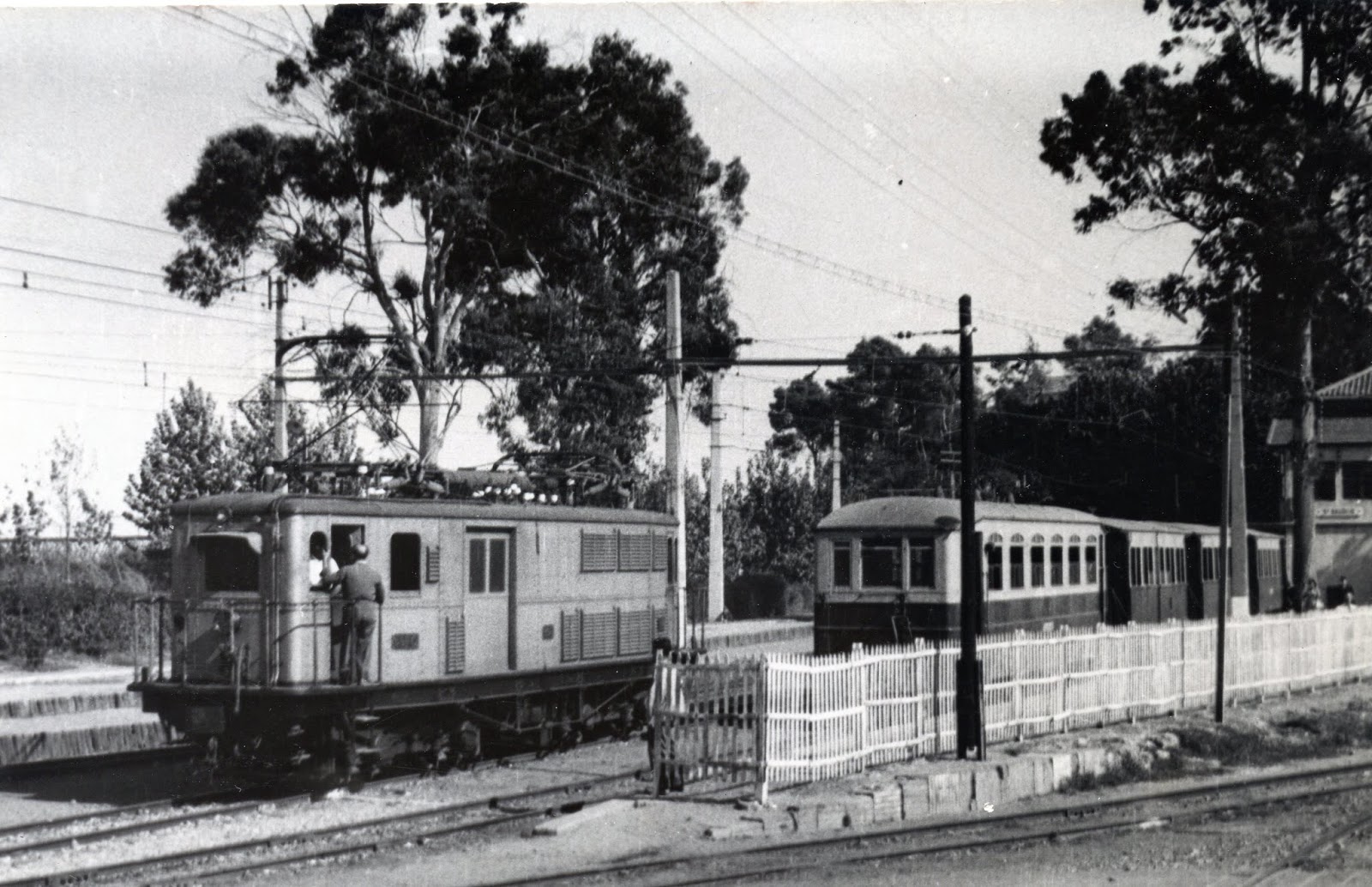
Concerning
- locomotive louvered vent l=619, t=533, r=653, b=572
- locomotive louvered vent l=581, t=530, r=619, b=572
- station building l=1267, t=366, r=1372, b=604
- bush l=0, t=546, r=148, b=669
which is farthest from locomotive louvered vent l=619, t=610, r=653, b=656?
station building l=1267, t=366, r=1372, b=604

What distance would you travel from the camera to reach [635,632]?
20.2 m

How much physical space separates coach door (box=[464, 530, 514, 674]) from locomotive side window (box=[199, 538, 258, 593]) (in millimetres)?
2486

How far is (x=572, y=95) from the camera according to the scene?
104 ft

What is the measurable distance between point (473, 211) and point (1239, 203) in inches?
599

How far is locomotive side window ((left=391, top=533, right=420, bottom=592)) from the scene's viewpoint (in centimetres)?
1595

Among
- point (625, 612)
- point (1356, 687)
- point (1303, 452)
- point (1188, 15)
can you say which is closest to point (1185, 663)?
point (1356, 687)

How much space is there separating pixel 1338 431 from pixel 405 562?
43.9 metres

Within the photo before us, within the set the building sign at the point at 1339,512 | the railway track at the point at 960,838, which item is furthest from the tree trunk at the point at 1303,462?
the building sign at the point at 1339,512

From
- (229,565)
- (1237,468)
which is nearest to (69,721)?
(229,565)

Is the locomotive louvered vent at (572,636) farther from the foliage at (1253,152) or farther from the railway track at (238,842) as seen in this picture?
the foliage at (1253,152)

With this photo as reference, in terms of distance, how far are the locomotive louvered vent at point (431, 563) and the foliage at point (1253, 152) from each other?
18.1m

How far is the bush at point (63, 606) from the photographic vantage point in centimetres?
2884

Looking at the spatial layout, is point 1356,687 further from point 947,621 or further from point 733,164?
point 733,164

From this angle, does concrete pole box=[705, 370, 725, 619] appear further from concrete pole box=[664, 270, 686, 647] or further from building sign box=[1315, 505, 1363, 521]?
building sign box=[1315, 505, 1363, 521]
